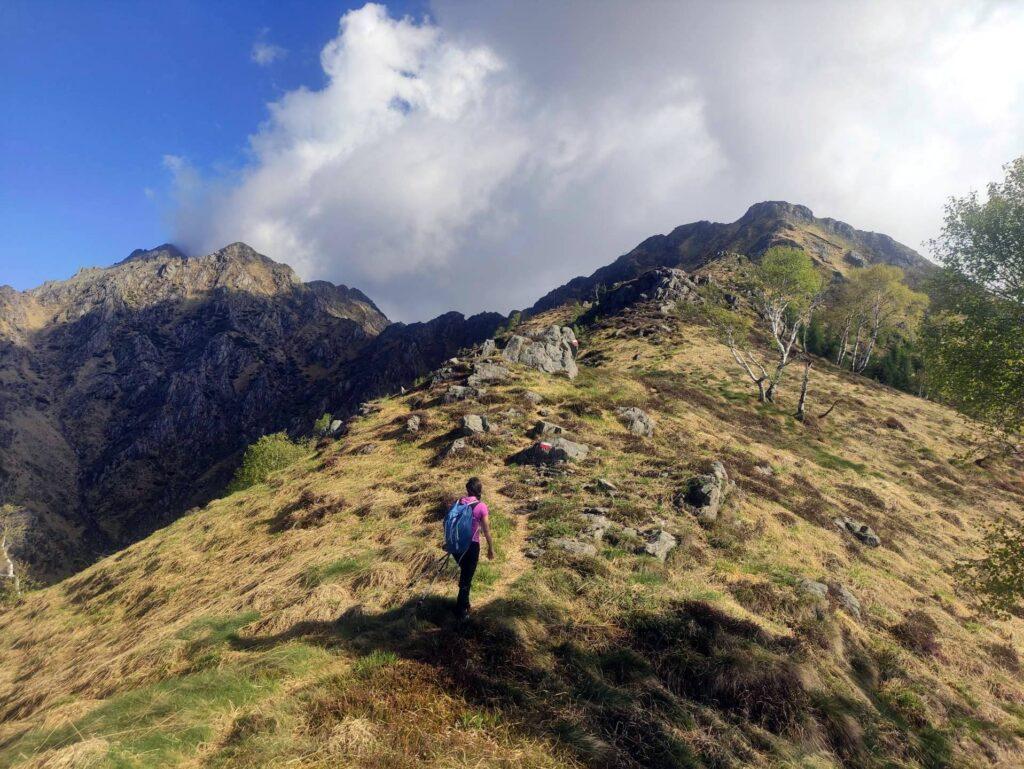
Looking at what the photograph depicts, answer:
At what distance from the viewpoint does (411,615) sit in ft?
32.2

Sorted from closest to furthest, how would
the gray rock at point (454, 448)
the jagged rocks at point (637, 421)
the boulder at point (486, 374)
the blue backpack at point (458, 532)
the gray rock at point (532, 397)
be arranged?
the blue backpack at point (458, 532) < the gray rock at point (454, 448) < the jagged rocks at point (637, 421) < the gray rock at point (532, 397) < the boulder at point (486, 374)

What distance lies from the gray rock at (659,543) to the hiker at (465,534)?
19.3ft

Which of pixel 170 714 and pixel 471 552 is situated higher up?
pixel 471 552

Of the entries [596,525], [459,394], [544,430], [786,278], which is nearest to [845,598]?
[596,525]

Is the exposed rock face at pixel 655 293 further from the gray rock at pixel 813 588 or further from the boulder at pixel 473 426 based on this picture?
the gray rock at pixel 813 588

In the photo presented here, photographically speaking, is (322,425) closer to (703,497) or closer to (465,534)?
(703,497)

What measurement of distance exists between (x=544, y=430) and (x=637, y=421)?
661cm

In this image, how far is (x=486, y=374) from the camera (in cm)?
3706

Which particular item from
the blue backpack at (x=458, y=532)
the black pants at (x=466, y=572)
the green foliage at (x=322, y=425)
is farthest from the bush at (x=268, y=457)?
the blue backpack at (x=458, y=532)

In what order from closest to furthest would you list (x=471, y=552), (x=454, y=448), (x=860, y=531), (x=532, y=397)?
(x=471, y=552)
(x=860, y=531)
(x=454, y=448)
(x=532, y=397)

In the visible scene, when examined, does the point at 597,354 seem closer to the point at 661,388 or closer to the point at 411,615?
the point at 661,388

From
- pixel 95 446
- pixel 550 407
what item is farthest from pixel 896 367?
pixel 95 446

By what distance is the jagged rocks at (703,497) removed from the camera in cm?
1688

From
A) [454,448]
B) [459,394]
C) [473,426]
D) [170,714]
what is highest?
[459,394]
